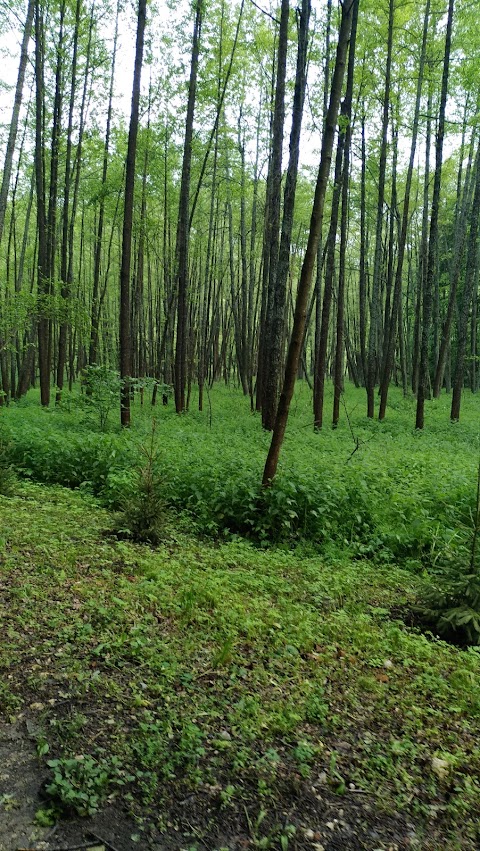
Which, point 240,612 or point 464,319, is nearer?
point 240,612

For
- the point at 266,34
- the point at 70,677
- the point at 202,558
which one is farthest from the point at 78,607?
the point at 266,34

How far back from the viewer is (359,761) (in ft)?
8.32

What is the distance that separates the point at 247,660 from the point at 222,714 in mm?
594

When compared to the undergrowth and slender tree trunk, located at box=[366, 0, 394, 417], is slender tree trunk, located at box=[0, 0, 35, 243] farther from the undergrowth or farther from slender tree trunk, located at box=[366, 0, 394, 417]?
slender tree trunk, located at box=[366, 0, 394, 417]

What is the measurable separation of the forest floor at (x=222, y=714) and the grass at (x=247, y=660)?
1cm

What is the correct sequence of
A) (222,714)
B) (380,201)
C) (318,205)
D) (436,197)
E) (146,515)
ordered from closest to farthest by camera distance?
(222,714)
(318,205)
(146,515)
(436,197)
(380,201)

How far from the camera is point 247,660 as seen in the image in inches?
132

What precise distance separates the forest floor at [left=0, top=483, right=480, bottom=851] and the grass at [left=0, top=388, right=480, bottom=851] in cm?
1

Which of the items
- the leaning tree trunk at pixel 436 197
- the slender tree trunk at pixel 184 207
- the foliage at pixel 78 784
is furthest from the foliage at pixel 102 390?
the foliage at pixel 78 784

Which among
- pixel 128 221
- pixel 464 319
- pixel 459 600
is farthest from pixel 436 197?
pixel 459 600

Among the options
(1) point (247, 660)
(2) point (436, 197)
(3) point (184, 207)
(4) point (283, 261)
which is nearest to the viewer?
(1) point (247, 660)

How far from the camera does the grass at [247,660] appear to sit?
2270 millimetres

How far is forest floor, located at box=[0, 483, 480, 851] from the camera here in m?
2.12

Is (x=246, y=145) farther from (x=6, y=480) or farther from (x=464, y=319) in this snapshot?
(x=6, y=480)
